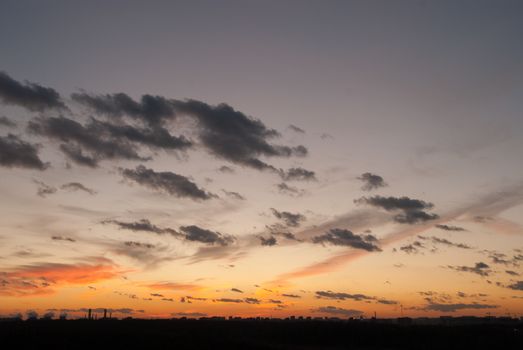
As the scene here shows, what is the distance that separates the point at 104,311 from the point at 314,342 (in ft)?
167

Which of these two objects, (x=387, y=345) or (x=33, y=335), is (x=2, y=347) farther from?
(x=387, y=345)

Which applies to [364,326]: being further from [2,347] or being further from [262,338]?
[2,347]

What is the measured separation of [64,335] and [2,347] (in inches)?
413

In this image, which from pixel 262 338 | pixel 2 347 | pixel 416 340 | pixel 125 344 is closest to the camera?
pixel 2 347

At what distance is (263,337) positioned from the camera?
102 meters

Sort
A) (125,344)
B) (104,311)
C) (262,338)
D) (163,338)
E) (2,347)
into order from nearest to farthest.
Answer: (2,347) → (125,344) → (163,338) → (262,338) → (104,311)

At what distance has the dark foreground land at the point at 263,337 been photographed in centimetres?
6334

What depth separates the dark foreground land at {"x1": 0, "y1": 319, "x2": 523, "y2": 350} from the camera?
2494 inches

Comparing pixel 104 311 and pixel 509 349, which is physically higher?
pixel 104 311

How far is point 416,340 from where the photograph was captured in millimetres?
91688

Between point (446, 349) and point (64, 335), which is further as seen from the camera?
point (446, 349)

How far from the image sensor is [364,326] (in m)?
103

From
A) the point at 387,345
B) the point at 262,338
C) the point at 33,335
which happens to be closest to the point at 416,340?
the point at 387,345

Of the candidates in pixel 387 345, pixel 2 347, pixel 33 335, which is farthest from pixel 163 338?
pixel 387 345
